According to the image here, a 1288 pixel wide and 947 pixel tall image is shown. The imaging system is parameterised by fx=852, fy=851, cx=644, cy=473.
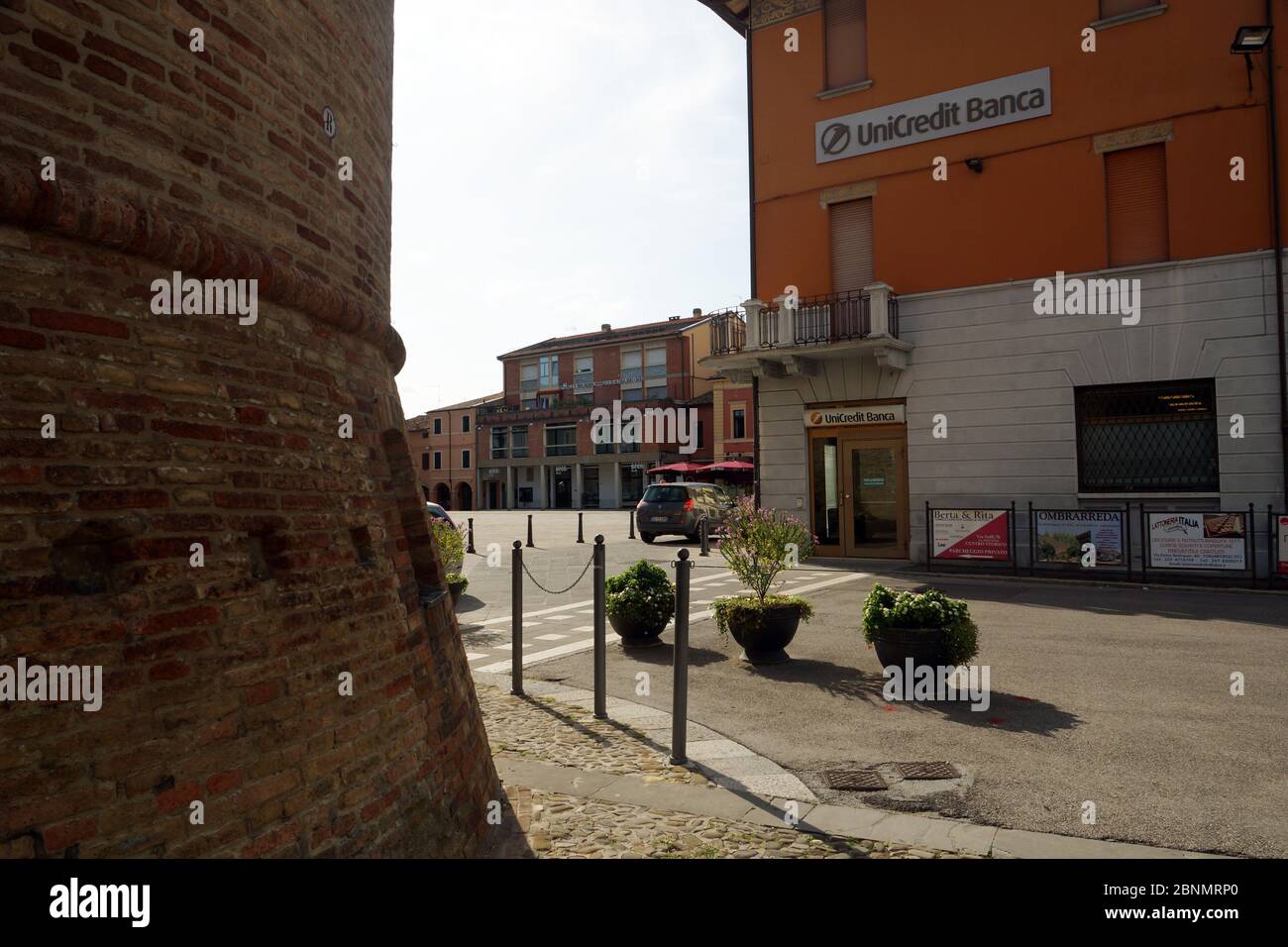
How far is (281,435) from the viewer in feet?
10.2

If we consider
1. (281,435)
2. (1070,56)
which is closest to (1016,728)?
(281,435)

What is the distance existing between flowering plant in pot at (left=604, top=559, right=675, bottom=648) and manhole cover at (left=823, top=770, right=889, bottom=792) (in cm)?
399

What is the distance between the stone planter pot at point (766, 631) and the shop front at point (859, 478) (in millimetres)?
9736

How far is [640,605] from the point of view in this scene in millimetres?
8820

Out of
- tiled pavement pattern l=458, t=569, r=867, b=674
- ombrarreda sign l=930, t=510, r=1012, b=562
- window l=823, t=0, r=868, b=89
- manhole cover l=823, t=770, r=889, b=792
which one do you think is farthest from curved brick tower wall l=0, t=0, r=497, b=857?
window l=823, t=0, r=868, b=89

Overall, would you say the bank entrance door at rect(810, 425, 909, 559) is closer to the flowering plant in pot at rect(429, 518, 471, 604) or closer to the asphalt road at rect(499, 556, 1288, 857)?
the asphalt road at rect(499, 556, 1288, 857)

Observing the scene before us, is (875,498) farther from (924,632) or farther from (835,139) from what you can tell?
(924,632)

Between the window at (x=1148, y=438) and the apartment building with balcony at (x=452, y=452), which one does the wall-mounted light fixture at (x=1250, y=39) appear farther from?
the apartment building with balcony at (x=452, y=452)

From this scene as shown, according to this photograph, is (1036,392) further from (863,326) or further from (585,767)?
(585,767)

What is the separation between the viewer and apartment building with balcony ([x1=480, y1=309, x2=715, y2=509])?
56.6m

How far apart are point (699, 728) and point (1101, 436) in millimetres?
11875

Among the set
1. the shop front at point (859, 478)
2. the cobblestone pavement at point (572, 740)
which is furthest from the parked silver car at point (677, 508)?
the cobblestone pavement at point (572, 740)

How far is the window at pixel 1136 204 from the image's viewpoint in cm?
1439

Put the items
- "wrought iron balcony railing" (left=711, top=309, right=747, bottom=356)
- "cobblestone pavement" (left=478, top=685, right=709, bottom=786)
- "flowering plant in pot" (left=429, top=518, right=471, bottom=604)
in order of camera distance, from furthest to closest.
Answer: "wrought iron balcony railing" (left=711, top=309, right=747, bottom=356) < "flowering plant in pot" (left=429, top=518, right=471, bottom=604) < "cobblestone pavement" (left=478, top=685, right=709, bottom=786)
